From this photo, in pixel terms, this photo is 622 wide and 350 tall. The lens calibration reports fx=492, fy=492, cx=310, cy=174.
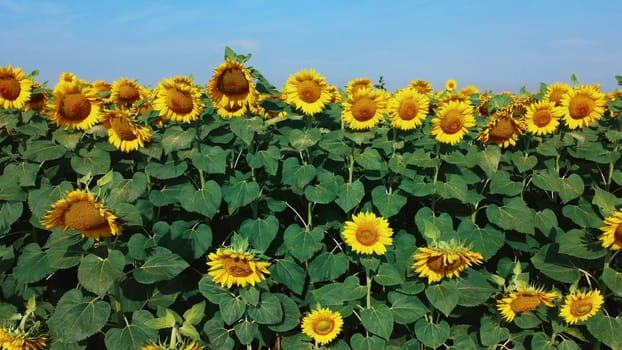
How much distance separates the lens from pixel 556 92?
3717 mm

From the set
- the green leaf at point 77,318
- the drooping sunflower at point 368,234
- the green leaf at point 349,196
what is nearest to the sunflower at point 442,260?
the drooping sunflower at point 368,234

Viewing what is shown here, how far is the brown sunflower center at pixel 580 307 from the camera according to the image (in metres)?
2.92

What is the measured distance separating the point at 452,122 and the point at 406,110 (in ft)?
0.96

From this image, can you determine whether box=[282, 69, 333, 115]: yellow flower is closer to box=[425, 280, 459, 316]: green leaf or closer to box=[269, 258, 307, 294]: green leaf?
box=[269, 258, 307, 294]: green leaf

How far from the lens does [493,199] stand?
341cm

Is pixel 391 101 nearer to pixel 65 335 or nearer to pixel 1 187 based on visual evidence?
pixel 65 335

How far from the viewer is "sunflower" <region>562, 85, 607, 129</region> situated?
3.39 metres

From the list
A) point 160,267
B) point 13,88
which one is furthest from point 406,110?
point 13,88

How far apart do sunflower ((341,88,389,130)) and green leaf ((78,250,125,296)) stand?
5.15 ft

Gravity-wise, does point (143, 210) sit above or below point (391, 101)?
below

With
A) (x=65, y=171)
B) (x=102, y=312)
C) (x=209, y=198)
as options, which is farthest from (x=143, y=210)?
(x=65, y=171)

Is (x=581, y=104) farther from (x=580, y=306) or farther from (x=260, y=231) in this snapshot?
(x=260, y=231)

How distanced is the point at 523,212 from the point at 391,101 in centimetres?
109

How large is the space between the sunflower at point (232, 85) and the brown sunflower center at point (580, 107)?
2.18 metres
